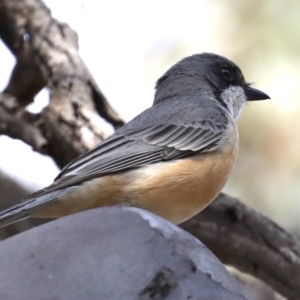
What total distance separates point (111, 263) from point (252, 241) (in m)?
2.46

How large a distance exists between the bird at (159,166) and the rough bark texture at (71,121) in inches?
22.5

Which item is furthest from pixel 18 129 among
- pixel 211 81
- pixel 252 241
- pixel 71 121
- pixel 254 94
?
pixel 252 241

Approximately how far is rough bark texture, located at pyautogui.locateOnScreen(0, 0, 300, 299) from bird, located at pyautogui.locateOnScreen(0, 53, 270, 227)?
0.57m

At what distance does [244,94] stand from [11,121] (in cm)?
170

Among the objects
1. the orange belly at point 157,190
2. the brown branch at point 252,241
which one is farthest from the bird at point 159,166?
→ the brown branch at point 252,241

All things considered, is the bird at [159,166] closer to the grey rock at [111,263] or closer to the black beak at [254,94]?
the black beak at [254,94]

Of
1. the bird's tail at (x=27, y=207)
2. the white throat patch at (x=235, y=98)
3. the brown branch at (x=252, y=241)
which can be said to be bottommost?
the brown branch at (x=252, y=241)

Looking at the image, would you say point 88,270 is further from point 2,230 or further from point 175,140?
point 2,230

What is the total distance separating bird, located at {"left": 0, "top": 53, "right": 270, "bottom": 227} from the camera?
3.12m

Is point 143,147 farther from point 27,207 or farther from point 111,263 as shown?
point 111,263

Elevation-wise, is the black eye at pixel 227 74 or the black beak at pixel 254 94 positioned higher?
the black eye at pixel 227 74

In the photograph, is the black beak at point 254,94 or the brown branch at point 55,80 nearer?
the brown branch at point 55,80

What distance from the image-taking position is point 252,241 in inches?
174

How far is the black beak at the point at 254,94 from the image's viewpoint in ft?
15.7
